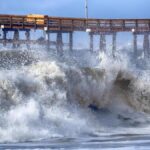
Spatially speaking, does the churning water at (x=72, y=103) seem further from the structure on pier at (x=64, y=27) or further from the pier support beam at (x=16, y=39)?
the structure on pier at (x=64, y=27)

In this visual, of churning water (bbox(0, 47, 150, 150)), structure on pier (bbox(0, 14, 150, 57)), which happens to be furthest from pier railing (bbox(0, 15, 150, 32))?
churning water (bbox(0, 47, 150, 150))

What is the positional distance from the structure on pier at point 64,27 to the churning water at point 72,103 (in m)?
16.0

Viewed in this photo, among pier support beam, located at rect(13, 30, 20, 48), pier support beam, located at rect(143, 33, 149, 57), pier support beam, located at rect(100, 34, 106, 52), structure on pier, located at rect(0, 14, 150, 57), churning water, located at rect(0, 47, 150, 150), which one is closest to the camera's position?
churning water, located at rect(0, 47, 150, 150)

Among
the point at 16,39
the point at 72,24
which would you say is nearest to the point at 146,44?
the point at 72,24

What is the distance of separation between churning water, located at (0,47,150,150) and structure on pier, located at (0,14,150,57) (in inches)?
630

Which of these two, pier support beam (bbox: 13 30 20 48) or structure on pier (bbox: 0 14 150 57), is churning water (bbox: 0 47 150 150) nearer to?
pier support beam (bbox: 13 30 20 48)

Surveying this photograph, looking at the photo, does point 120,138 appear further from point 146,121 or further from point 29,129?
point 146,121

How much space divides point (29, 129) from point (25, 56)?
224 inches

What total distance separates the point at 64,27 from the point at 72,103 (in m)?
23.0

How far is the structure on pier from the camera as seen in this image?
38.1 m

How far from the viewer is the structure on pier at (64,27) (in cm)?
3812

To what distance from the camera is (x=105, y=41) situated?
142ft

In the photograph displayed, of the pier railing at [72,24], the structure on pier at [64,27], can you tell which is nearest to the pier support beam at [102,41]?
the structure on pier at [64,27]

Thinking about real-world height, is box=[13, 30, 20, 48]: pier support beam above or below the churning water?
above
